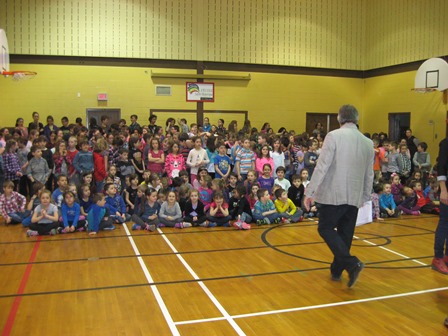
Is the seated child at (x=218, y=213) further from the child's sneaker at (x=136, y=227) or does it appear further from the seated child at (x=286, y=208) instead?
the child's sneaker at (x=136, y=227)

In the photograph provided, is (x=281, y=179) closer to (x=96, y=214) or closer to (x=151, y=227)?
(x=151, y=227)

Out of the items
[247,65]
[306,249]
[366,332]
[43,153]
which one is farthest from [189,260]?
[247,65]

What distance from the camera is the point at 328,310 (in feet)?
14.2

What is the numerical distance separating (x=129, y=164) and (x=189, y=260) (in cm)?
405

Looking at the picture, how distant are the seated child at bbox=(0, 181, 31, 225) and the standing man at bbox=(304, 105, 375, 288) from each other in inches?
238

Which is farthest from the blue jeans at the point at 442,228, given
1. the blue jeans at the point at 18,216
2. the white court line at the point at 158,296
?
the blue jeans at the point at 18,216

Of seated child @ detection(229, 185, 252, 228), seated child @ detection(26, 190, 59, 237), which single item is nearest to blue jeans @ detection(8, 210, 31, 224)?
seated child @ detection(26, 190, 59, 237)

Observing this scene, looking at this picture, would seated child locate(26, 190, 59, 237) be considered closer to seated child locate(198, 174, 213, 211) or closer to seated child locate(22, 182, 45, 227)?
seated child locate(22, 182, 45, 227)

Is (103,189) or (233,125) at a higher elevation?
(233,125)

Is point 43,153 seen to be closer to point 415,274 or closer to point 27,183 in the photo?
point 27,183

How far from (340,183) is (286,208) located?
4424 mm

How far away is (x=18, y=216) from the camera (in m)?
8.37

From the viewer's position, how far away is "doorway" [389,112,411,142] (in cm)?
1573

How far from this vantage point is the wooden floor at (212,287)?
158 inches
